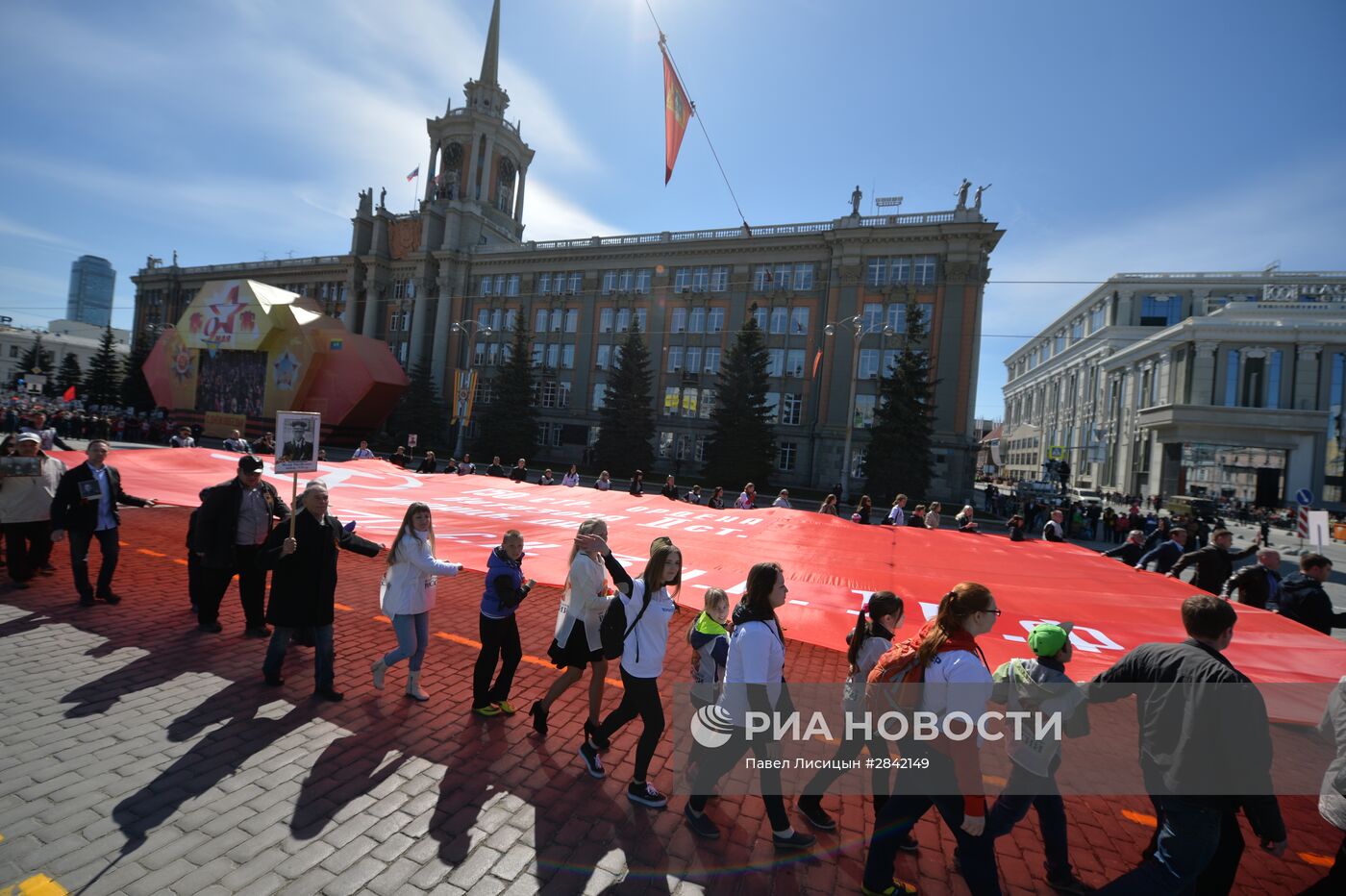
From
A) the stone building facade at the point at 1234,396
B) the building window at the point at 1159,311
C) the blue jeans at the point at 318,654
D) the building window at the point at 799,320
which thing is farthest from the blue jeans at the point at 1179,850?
the building window at the point at 1159,311

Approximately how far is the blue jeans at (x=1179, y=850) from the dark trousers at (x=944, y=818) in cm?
68

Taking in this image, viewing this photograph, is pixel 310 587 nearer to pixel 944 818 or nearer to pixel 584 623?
pixel 584 623

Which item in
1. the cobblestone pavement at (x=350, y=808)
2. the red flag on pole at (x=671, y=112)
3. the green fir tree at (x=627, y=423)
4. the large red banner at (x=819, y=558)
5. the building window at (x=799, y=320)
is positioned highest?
the building window at (x=799, y=320)

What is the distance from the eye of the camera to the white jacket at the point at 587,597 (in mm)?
4332

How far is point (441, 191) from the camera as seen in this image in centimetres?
6009

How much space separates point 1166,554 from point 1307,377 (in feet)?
206

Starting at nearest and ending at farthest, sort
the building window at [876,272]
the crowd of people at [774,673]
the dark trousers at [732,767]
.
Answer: the crowd of people at [774,673] < the dark trousers at [732,767] < the building window at [876,272]

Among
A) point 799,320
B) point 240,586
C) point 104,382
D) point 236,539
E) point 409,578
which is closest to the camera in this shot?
point 409,578

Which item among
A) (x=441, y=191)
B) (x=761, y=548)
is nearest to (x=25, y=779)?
(x=761, y=548)

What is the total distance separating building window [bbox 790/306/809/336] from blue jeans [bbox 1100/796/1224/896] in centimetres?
4110

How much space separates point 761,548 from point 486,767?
7.14m

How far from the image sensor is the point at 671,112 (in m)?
9.53

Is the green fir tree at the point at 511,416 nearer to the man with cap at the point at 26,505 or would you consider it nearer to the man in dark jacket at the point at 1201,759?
the man with cap at the point at 26,505

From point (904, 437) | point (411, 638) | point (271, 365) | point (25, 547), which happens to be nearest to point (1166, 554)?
point (411, 638)
